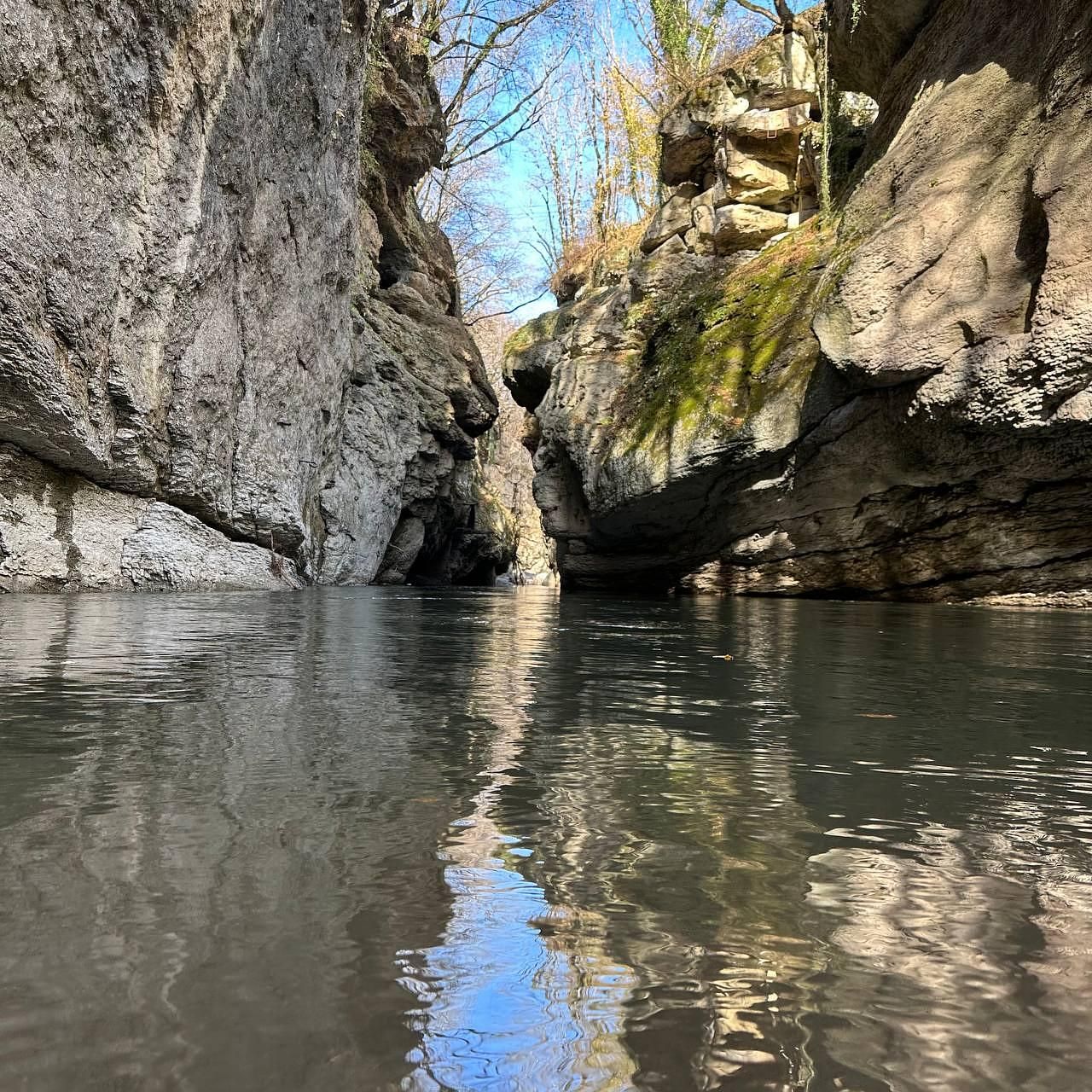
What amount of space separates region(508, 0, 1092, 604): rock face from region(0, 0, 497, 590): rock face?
11.0ft

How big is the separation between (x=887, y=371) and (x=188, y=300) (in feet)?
21.0

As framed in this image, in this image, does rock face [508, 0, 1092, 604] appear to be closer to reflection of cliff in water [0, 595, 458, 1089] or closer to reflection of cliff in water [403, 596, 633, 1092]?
reflection of cliff in water [0, 595, 458, 1089]

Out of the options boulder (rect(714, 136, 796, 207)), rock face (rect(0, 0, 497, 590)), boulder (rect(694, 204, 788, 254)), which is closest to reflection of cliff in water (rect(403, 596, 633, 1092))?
rock face (rect(0, 0, 497, 590))

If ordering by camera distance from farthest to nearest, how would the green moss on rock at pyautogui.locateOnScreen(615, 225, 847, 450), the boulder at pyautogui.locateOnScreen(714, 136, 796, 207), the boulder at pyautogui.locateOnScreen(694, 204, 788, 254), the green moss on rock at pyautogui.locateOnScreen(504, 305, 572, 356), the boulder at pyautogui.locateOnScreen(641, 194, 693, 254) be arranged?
the green moss on rock at pyautogui.locateOnScreen(504, 305, 572, 356), the boulder at pyautogui.locateOnScreen(641, 194, 693, 254), the boulder at pyautogui.locateOnScreen(714, 136, 796, 207), the boulder at pyautogui.locateOnScreen(694, 204, 788, 254), the green moss on rock at pyautogui.locateOnScreen(615, 225, 847, 450)

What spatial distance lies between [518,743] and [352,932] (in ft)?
2.63

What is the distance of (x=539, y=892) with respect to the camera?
838 millimetres

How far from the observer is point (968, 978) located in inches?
25.9

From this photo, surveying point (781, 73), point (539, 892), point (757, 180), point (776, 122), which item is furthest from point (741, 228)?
point (539, 892)

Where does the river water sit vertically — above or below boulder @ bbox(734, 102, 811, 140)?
below

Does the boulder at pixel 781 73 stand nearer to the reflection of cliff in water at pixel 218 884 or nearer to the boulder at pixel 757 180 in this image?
the boulder at pixel 757 180

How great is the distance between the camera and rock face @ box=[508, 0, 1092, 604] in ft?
19.4

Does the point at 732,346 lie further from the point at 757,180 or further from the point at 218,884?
the point at 218,884

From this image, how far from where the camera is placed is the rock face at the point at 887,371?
19.4ft

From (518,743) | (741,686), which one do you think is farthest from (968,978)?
(741,686)
